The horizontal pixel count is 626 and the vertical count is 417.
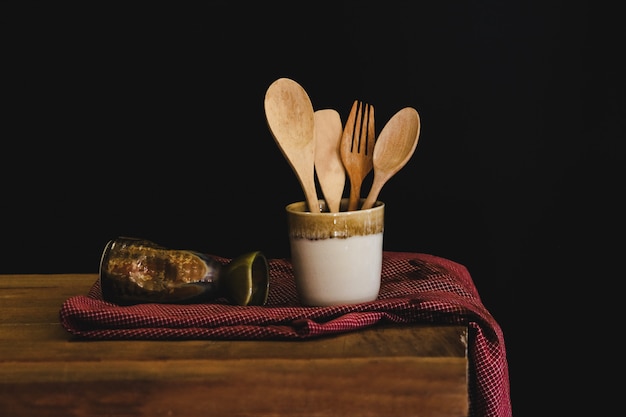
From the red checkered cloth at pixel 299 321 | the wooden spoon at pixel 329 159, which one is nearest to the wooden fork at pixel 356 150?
the wooden spoon at pixel 329 159

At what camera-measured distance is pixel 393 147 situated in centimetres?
94

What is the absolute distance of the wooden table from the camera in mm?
762

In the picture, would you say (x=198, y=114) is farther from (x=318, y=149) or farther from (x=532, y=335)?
(x=532, y=335)

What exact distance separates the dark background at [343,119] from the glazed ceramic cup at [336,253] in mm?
322

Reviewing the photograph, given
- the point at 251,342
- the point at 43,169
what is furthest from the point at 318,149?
the point at 43,169

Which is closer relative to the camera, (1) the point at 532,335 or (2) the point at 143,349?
(2) the point at 143,349

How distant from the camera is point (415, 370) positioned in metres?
0.76

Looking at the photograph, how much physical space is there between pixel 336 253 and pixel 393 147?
157 millimetres

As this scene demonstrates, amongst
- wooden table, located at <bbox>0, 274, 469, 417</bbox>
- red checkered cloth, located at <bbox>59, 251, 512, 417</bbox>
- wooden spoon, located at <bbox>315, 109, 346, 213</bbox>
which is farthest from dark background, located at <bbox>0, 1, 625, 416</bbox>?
wooden table, located at <bbox>0, 274, 469, 417</bbox>

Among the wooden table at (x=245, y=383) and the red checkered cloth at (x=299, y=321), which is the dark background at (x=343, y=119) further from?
the wooden table at (x=245, y=383)

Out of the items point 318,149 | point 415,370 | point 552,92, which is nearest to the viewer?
point 415,370

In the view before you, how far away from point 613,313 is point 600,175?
0.72 feet

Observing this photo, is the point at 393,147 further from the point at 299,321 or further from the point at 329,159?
the point at 299,321

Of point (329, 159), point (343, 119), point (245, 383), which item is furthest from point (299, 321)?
point (343, 119)
